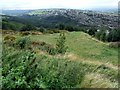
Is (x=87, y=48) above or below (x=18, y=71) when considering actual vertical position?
below

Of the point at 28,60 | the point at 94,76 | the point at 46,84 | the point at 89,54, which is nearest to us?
the point at 46,84

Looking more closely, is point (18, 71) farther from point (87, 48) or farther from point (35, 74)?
point (87, 48)

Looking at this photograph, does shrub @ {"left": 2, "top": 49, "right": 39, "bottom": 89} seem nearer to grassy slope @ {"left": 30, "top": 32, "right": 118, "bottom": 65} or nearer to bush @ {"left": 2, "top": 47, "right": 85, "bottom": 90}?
bush @ {"left": 2, "top": 47, "right": 85, "bottom": 90}

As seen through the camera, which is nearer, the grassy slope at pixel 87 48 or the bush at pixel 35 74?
the bush at pixel 35 74

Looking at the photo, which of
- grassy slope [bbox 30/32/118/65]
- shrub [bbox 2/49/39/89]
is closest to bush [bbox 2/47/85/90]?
shrub [bbox 2/49/39/89]

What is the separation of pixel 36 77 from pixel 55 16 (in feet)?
339

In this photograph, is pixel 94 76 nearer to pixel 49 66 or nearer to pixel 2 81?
pixel 49 66

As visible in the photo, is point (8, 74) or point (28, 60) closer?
point (8, 74)

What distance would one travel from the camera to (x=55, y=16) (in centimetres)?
10744

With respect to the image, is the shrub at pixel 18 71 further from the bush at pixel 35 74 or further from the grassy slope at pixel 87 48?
the grassy slope at pixel 87 48

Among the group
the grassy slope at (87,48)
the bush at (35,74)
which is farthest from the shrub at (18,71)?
the grassy slope at (87,48)

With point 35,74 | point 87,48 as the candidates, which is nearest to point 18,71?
point 35,74

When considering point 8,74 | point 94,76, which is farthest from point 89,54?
point 8,74

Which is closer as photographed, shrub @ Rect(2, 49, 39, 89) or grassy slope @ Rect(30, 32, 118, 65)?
shrub @ Rect(2, 49, 39, 89)
